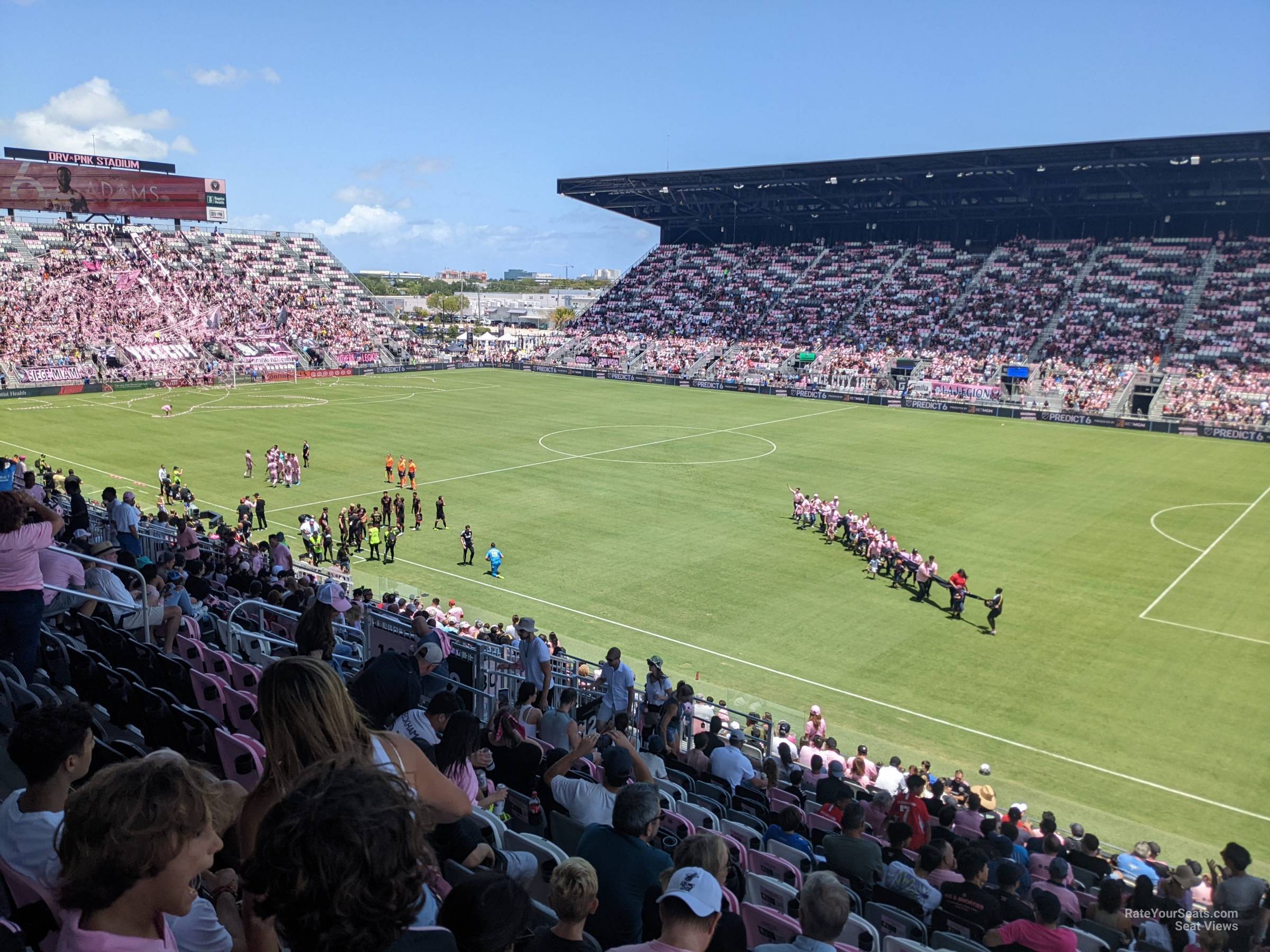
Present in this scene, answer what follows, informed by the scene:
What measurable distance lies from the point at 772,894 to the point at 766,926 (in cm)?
111

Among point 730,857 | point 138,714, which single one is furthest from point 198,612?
point 730,857

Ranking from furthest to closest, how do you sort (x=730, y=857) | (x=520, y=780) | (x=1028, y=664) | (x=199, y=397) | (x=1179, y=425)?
(x=199, y=397) < (x=1179, y=425) < (x=1028, y=664) < (x=520, y=780) < (x=730, y=857)

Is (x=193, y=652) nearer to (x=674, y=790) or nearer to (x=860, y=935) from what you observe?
(x=674, y=790)

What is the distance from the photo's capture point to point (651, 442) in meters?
46.2

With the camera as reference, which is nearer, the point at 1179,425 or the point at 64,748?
the point at 64,748

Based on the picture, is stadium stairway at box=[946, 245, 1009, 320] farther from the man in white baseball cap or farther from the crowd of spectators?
the man in white baseball cap

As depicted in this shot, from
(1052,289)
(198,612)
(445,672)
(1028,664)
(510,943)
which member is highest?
(1052,289)

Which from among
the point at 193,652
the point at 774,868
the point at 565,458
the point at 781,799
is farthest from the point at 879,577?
the point at 193,652

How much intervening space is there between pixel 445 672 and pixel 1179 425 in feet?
178

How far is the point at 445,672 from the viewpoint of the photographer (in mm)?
11945

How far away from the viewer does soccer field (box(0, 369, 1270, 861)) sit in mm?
17281

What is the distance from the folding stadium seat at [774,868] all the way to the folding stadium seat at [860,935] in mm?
1037

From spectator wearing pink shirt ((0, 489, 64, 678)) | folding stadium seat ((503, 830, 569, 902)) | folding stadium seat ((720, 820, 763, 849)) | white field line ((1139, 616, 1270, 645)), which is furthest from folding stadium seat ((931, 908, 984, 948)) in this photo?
white field line ((1139, 616, 1270, 645))

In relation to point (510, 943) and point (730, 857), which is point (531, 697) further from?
point (510, 943)
